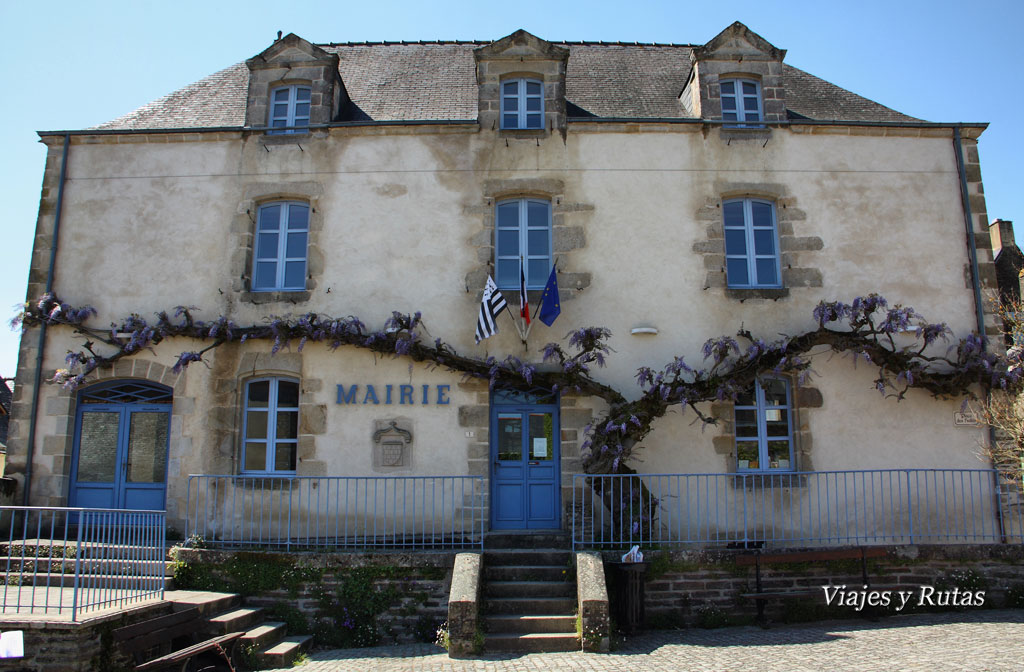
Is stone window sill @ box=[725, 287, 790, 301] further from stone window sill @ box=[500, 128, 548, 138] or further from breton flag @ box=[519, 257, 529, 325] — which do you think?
stone window sill @ box=[500, 128, 548, 138]

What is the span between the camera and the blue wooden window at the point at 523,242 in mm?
9805

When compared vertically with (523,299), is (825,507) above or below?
below

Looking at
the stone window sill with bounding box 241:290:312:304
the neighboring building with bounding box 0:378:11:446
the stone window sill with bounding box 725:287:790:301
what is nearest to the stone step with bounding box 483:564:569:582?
the stone window sill with bounding box 725:287:790:301

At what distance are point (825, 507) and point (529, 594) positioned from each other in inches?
151

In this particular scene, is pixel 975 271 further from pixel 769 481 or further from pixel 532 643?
pixel 532 643

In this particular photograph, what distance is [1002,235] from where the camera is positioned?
1516cm

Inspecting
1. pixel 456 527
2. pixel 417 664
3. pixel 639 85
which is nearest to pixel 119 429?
pixel 456 527

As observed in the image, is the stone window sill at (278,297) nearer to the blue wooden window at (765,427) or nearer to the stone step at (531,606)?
the stone step at (531,606)

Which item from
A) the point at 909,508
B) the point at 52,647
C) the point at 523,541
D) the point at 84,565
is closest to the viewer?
the point at 52,647

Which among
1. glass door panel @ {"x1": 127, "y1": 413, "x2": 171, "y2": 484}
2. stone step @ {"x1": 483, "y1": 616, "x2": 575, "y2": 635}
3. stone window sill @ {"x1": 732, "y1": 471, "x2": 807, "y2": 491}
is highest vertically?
glass door panel @ {"x1": 127, "y1": 413, "x2": 171, "y2": 484}

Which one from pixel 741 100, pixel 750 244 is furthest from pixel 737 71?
pixel 750 244

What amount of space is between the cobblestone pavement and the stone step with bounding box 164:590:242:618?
1.06m

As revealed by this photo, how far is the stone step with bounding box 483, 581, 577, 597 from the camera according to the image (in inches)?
300

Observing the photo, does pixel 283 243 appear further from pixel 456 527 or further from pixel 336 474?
pixel 456 527
